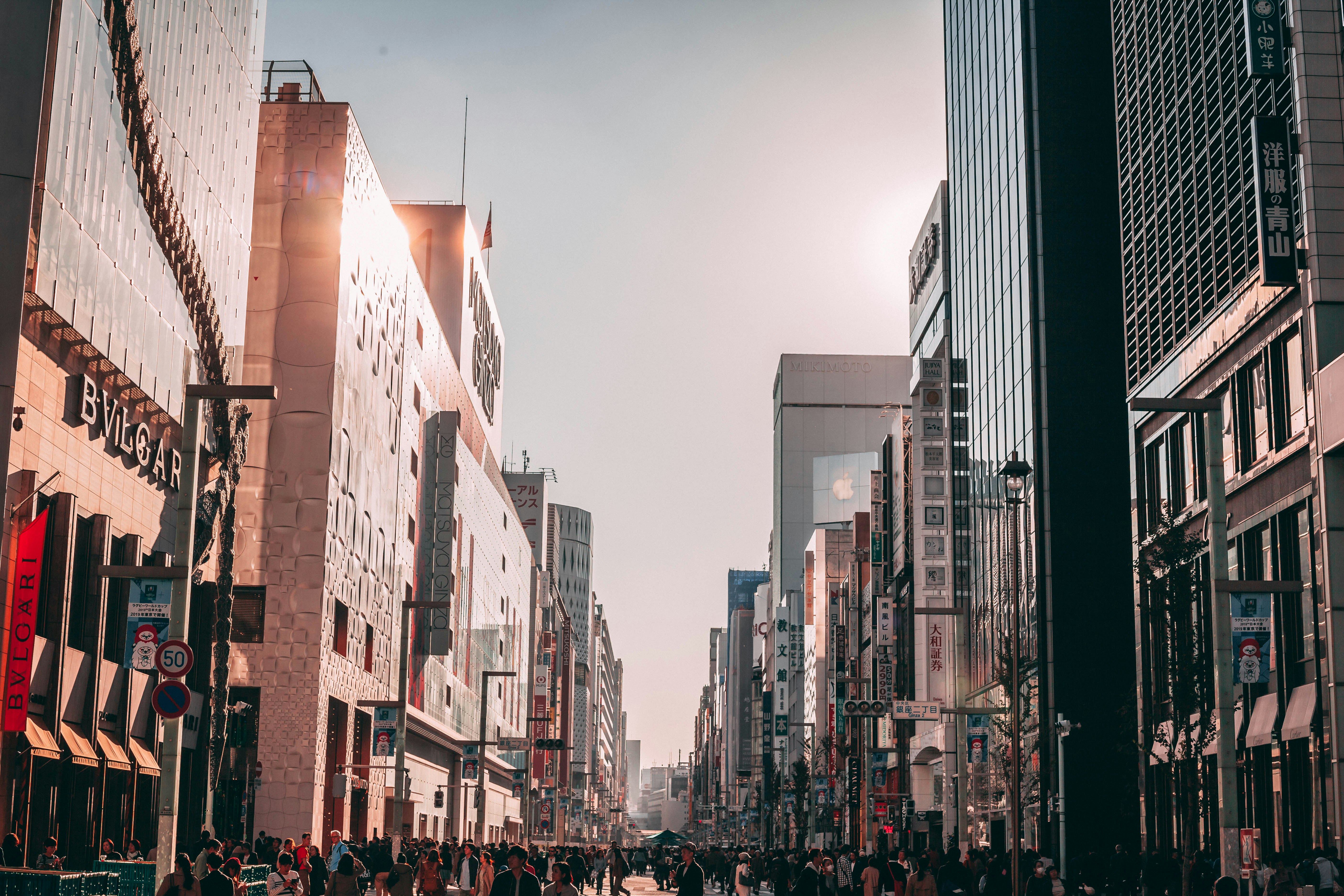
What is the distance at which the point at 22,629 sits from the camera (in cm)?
2756

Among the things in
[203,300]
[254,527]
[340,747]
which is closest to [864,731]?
[340,747]

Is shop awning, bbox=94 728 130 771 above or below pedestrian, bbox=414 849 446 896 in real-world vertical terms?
above

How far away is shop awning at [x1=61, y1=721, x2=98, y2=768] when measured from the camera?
31172mm

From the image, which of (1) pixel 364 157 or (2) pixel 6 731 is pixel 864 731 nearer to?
(1) pixel 364 157

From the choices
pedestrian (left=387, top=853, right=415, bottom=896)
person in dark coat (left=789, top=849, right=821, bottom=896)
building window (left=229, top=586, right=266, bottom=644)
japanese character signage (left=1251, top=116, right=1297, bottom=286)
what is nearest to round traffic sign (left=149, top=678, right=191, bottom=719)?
pedestrian (left=387, top=853, right=415, bottom=896)

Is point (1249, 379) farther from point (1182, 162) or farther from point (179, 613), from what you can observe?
point (179, 613)

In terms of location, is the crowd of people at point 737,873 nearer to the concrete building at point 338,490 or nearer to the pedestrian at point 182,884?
the pedestrian at point 182,884

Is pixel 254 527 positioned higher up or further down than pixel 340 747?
higher up

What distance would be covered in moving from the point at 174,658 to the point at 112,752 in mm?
15378

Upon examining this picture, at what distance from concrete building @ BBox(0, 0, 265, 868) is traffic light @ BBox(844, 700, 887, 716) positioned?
20.4 metres

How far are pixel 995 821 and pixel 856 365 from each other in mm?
142979

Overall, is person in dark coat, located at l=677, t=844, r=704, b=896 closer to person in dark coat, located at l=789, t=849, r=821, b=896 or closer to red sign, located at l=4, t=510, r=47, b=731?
person in dark coat, located at l=789, t=849, r=821, b=896

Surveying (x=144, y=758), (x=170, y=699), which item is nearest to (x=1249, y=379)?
(x=170, y=699)

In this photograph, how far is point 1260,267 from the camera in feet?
104
